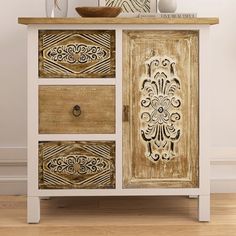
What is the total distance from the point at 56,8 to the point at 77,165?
0.72m

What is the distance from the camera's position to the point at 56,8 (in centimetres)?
243

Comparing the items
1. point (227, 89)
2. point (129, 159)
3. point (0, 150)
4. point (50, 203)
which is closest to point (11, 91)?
point (0, 150)

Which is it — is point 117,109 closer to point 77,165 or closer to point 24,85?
point 77,165

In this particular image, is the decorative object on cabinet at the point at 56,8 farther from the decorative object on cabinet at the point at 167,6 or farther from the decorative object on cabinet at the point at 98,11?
the decorative object on cabinet at the point at 167,6

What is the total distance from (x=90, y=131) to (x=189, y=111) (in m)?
0.38

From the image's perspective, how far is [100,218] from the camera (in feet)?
7.29

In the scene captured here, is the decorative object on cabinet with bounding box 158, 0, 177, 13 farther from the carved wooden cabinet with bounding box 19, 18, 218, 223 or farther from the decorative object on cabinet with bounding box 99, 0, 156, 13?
the carved wooden cabinet with bounding box 19, 18, 218, 223

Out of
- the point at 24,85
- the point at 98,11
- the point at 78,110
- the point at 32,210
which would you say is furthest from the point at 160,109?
the point at 24,85

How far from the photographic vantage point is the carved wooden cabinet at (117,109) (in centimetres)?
210

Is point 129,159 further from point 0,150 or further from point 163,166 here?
point 0,150

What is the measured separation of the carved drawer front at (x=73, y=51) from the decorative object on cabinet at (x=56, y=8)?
1.00ft

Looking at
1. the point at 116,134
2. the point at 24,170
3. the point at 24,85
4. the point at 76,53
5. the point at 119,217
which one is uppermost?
the point at 76,53

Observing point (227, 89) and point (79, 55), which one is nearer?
point (79, 55)

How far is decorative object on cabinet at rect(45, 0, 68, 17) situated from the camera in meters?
2.38
